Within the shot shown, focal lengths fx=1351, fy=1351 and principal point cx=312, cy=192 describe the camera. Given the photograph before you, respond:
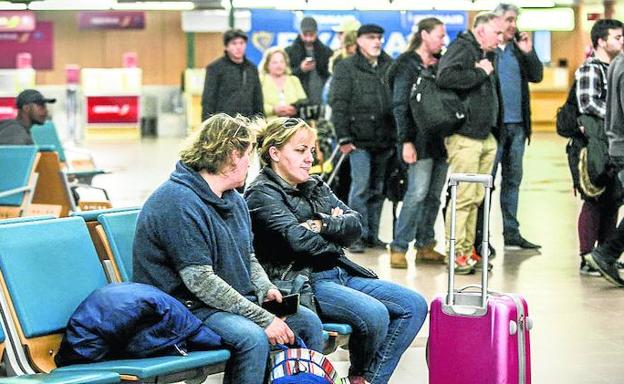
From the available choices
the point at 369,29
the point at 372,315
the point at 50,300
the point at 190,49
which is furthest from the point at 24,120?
the point at 190,49

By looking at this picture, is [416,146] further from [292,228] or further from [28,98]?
[292,228]

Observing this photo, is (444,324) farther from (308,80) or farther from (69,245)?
(308,80)

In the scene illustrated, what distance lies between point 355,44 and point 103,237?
6.29 meters

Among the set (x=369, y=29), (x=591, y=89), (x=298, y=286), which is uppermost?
(x=369, y=29)

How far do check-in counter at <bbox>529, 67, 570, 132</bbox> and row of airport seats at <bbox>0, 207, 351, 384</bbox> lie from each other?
90.1 ft

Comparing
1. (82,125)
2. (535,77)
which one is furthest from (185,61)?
(535,77)

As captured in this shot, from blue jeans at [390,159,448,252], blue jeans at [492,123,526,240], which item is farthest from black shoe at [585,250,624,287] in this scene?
blue jeans at [492,123,526,240]

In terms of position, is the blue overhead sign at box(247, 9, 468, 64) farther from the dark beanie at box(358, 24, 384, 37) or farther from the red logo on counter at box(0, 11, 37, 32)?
the dark beanie at box(358, 24, 384, 37)

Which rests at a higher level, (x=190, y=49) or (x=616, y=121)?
(x=190, y=49)

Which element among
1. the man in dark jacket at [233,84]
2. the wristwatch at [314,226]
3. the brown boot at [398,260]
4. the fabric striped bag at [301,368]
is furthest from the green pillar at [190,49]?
the fabric striped bag at [301,368]

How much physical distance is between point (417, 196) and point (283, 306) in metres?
4.65

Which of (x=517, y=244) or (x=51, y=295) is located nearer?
(x=51, y=295)

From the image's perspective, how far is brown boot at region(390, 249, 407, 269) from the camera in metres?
9.78

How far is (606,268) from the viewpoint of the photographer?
29.2ft
